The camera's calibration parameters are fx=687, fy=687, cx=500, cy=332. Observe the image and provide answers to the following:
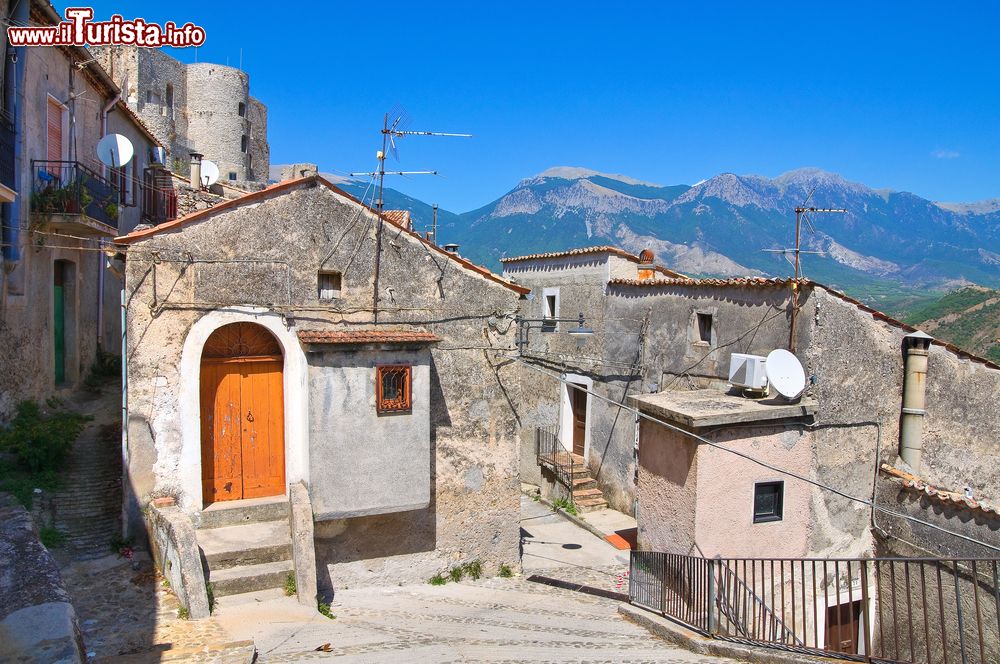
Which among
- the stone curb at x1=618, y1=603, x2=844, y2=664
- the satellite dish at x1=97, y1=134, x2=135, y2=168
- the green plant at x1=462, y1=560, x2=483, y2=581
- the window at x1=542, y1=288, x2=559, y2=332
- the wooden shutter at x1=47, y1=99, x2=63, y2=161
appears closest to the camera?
the stone curb at x1=618, y1=603, x2=844, y2=664

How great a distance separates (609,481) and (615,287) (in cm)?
538

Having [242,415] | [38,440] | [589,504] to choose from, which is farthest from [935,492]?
[38,440]

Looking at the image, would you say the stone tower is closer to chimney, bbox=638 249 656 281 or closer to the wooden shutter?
the wooden shutter

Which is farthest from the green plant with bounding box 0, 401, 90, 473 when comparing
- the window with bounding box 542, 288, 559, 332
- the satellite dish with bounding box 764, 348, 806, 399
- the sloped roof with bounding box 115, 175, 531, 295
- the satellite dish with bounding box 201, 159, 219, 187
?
the window with bounding box 542, 288, 559, 332

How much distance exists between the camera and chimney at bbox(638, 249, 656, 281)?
19516 mm

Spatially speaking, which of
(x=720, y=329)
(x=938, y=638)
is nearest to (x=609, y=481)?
(x=720, y=329)

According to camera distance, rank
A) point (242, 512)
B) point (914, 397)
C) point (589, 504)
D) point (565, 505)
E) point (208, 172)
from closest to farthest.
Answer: point (242, 512), point (914, 397), point (589, 504), point (565, 505), point (208, 172)

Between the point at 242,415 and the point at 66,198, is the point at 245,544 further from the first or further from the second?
the point at 66,198

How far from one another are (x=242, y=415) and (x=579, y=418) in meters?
12.1

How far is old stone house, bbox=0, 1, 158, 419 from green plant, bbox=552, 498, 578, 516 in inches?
484

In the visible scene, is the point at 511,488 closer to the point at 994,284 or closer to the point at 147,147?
the point at 147,147

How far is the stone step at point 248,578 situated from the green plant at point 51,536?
2.18 meters

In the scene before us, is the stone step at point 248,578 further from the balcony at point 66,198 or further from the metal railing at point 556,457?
the metal railing at point 556,457

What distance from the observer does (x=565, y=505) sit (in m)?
19.0
